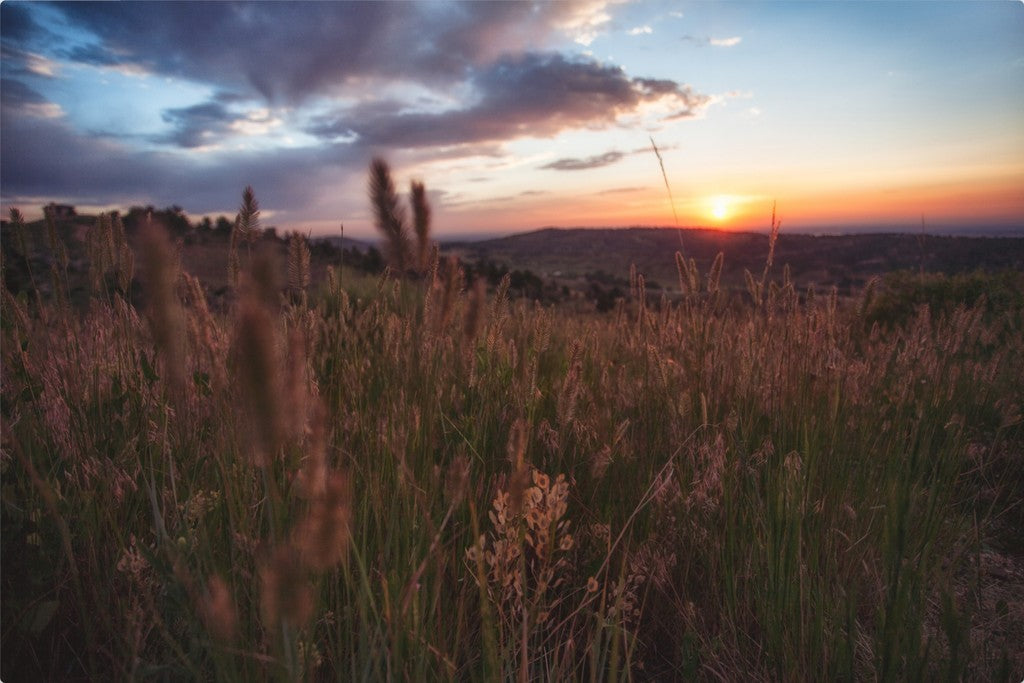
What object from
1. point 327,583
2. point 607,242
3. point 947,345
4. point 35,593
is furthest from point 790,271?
point 607,242

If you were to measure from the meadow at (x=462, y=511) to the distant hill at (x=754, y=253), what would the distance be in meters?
0.70

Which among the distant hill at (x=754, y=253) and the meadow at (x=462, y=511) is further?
the distant hill at (x=754, y=253)

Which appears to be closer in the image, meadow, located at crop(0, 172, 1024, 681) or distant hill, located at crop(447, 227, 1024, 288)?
meadow, located at crop(0, 172, 1024, 681)

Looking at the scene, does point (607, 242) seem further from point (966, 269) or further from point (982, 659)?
point (982, 659)

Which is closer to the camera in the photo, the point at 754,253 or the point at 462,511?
the point at 462,511

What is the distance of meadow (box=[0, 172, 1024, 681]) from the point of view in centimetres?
116

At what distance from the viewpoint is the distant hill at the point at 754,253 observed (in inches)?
184

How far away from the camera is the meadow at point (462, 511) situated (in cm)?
116

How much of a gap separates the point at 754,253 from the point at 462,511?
135 inches

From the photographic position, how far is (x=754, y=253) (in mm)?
4492

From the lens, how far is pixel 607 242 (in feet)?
117

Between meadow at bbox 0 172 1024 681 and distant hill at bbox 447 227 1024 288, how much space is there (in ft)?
2.30

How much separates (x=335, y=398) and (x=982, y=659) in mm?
2515

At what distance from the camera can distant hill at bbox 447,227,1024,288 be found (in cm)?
466
